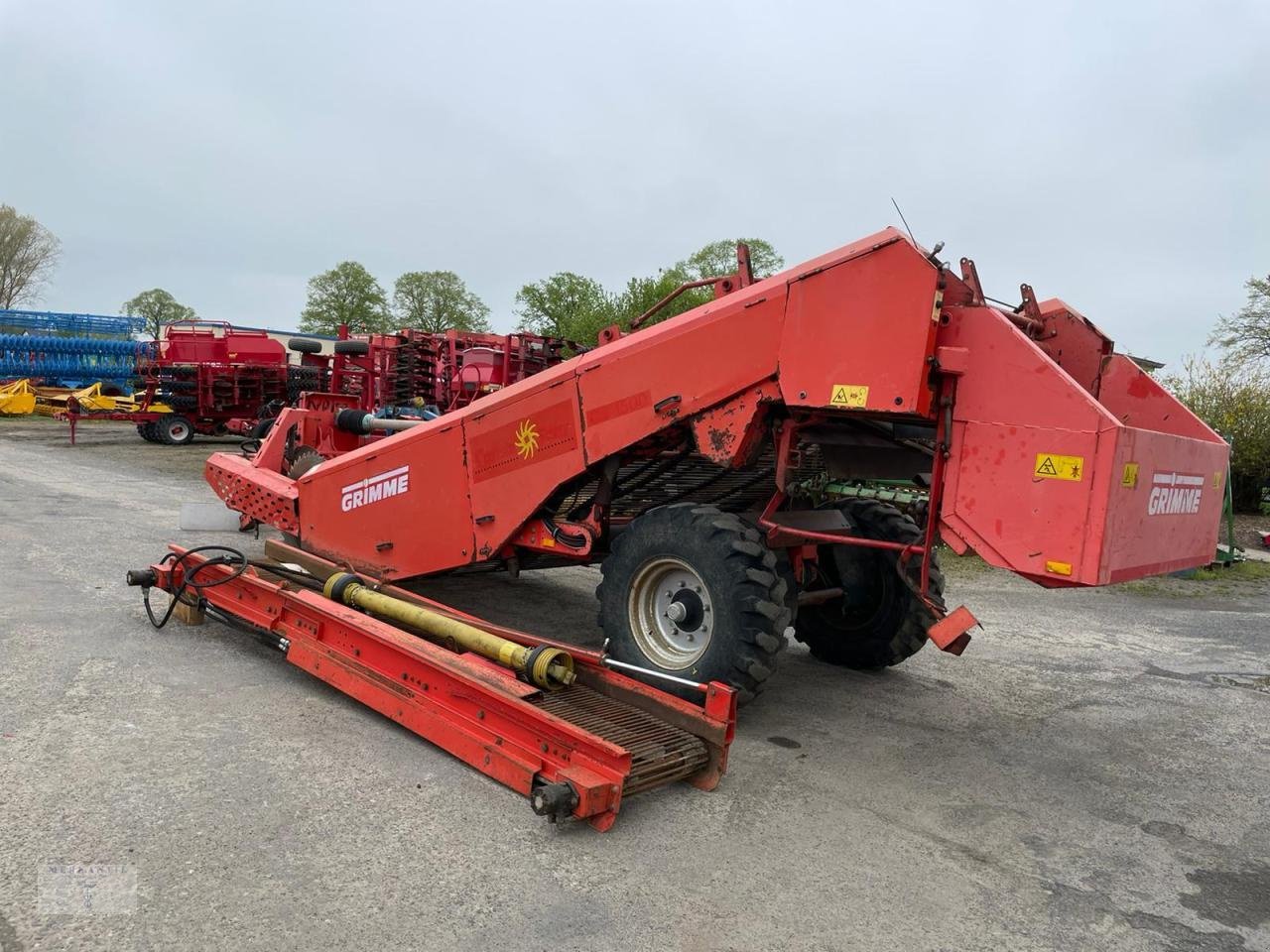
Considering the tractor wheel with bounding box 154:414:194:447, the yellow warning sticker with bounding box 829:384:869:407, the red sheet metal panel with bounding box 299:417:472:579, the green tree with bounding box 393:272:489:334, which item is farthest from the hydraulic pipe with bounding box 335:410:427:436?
the green tree with bounding box 393:272:489:334

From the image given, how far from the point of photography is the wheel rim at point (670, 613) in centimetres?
436

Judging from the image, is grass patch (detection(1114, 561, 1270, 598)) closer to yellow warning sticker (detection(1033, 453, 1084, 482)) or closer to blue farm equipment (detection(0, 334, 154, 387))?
yellow warning sticker (detection(1033, 453, 1084, 482))

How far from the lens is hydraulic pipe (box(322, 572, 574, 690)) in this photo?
13.2ft

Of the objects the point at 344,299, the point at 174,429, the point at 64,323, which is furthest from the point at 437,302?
the point at 174,429

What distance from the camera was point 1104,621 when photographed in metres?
7.87

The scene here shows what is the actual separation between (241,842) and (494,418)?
2.56 metres

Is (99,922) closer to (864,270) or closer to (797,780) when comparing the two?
(797,780)

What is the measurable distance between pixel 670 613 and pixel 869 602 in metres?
1.68

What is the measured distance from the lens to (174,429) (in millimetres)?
21312

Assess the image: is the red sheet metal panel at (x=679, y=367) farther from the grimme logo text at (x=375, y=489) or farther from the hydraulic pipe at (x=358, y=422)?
the hydraulic pipe at (x=358, y=422)

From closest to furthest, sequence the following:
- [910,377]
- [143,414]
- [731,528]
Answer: [910,377]
[731,528]
[143,414]

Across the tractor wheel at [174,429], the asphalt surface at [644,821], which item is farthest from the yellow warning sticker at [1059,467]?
the tractor wheel at [174,429]

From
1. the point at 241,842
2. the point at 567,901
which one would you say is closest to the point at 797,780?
the point at 567,901

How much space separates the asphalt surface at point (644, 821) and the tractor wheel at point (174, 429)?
1684 centimetres
